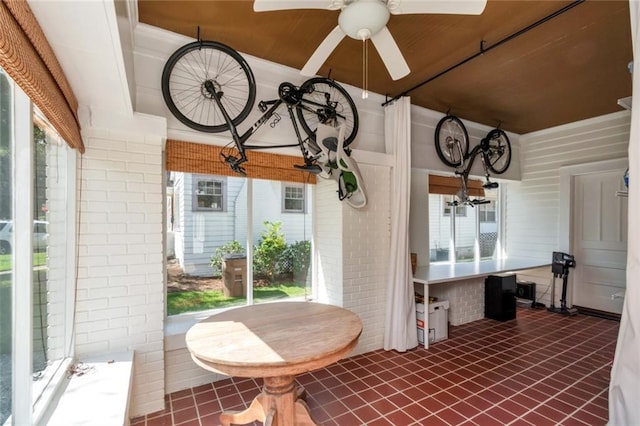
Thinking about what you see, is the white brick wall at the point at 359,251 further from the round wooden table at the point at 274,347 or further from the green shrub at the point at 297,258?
the round wooden table at the point at 274,347

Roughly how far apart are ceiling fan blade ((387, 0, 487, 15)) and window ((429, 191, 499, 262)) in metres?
3.26

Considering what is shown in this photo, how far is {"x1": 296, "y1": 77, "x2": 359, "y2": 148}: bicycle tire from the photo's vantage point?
2910 millimetres

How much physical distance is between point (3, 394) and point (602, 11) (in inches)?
160

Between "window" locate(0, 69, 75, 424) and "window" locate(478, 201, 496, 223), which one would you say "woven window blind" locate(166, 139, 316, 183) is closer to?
"window" locate(0, 69, 75, 424)

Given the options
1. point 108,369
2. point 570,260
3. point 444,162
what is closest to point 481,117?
point 444,162

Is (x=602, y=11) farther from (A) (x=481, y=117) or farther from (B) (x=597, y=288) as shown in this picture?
(B) (x=597, y=288)

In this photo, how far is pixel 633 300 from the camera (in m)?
1.70

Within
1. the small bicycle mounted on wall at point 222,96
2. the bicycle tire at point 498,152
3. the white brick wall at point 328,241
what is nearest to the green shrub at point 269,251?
the white brick wall at point 328,241

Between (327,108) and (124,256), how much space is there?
2179 millimetres

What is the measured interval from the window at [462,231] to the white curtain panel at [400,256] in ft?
4.85

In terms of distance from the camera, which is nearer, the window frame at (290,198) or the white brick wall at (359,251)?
the white brick wall at (359,251)

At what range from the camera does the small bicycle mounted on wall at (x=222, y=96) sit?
2465mm

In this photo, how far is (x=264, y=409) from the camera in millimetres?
1772

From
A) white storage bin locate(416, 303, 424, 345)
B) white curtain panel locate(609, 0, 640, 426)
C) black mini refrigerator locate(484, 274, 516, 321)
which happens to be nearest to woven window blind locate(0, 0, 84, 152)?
white curtain panel locate(609, 0, 640, 426)
